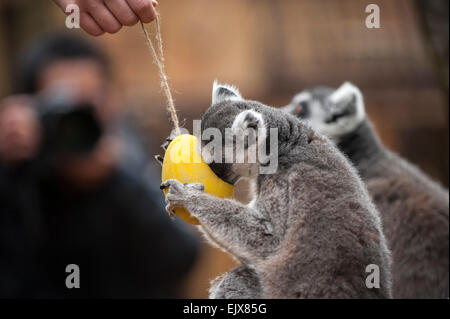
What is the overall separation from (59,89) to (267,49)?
194 inches

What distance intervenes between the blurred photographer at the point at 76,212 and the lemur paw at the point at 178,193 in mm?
2016

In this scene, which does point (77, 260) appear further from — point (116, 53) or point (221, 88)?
point (116, 53)

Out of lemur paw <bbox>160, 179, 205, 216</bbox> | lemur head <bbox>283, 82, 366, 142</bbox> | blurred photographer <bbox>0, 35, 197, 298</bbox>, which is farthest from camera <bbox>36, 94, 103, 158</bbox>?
lemur paw <bbox>160, 179, 205, 216</bbox>

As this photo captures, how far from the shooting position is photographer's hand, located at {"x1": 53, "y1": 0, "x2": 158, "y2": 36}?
284 cm

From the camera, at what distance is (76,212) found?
4.91 meters

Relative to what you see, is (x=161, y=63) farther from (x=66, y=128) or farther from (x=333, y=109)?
(x=333, y=109)

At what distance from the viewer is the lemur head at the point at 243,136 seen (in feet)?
10.3

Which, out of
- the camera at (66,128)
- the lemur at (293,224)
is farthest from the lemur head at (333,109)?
the lemur at (293,224)

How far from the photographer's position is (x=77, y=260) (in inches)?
189

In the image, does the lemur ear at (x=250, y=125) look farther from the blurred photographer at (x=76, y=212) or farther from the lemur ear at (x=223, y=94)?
the blurred photographer at (x=76, y=212)

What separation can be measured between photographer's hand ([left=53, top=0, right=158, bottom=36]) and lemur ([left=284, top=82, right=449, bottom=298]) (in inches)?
50.9

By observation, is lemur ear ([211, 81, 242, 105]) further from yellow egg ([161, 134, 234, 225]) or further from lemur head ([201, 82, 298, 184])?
yellow egg ([161, 134, 234, 225])

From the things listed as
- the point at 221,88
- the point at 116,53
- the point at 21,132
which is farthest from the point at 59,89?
the point at 116,53

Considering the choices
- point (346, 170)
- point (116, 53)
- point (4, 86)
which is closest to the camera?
point (346, 170)
